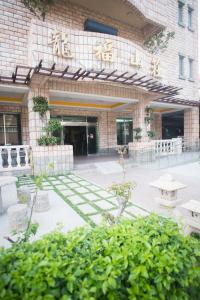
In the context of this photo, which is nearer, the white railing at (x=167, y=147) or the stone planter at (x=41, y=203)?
the stone planter at (x=41, y=203)

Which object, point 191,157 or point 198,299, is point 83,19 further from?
point 198,299

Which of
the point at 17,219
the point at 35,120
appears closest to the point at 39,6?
the point at 35,120

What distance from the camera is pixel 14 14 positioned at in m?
6.89

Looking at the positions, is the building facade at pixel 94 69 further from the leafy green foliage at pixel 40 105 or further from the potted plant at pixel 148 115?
the leafy green foliage at pixel 40 105

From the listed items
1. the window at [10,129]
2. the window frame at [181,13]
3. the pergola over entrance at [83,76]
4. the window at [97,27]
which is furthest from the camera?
the window frame at [181,13]

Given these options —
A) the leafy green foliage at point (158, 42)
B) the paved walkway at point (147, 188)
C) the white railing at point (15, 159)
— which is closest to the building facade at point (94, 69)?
the leafy green foliage at point (158, 42)

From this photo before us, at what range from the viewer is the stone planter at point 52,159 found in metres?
6.84

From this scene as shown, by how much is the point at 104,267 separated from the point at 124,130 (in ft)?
41.1

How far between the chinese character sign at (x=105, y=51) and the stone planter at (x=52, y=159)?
3.66 meters

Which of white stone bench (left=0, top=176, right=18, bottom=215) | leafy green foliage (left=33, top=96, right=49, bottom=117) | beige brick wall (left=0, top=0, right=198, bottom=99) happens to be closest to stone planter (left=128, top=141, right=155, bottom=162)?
beige brick wall (left=0, top=0, right=198, bottom=99)

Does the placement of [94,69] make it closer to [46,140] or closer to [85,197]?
[46,140]

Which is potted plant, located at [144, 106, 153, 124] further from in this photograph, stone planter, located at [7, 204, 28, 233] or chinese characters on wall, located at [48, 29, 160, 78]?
stone planter, located at [7, 204, 28, 233]

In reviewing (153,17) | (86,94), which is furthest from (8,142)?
(153,17)

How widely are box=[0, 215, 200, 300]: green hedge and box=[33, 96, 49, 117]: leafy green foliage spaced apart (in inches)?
232
